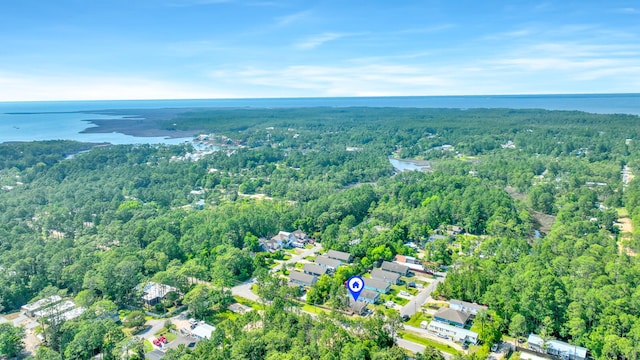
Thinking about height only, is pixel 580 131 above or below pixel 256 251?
above

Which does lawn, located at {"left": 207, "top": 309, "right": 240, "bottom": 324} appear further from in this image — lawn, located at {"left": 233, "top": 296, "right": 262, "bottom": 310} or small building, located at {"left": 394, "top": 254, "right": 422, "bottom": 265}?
small building, located at {"left": 394, "top": 254, "right": 422, "bottom": 265}

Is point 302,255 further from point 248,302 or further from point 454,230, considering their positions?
point 454,230

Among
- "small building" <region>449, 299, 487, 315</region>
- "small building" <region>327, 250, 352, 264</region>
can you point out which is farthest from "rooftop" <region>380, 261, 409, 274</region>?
"small building" <region>449, 299, 487, 315</region>

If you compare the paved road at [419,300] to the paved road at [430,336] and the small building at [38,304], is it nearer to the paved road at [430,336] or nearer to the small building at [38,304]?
the paved road at [430,336]

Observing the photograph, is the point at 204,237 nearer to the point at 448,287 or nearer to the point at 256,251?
the point at 256,251

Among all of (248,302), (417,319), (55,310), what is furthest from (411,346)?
(55,310)

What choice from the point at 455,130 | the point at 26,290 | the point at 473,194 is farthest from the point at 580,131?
the point at 26,290
